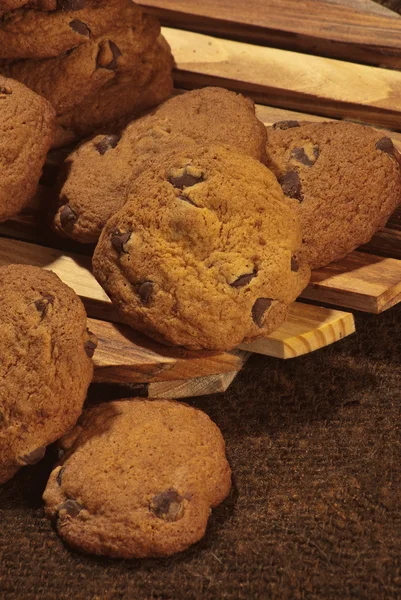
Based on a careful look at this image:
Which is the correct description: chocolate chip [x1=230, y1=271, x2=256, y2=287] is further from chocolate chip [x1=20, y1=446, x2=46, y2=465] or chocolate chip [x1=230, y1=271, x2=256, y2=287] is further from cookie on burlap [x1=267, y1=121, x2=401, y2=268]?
chocolate chip [x1=20, y1=446, x2=46, y2=465]

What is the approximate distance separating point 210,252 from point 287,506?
575mm

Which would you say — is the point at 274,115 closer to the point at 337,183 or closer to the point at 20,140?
the point at 337,183

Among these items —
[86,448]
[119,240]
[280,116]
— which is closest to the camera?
[86,448]

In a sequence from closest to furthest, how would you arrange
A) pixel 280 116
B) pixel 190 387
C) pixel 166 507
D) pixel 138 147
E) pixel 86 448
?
pixel 166 507 < pixel 86 448 < pixel 190 387 < pixel 138 147 < pixel 280 116

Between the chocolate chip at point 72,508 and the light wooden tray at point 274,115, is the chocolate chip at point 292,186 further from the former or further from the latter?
the chocolate chip at point 72,508

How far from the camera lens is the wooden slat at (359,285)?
2.00 meters

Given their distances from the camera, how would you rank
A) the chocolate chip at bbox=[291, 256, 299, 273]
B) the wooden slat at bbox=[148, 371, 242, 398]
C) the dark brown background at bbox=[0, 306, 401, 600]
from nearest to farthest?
the dark brown background at bbox=[0, 306, 401, 600]
the chocolate chip at bbox=[291, 256, 299, 273]
the wooden slat at bbox=[148, 371, 242, 398]

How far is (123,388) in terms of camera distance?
2.00 m

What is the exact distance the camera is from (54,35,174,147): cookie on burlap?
88.0 inches

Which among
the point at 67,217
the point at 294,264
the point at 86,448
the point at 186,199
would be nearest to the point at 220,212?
the point at 186,199

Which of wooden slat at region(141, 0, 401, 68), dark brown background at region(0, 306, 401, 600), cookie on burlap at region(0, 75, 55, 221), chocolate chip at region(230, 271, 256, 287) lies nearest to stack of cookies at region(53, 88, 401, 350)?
chocolate chip at region(230, 271, 256, 287)

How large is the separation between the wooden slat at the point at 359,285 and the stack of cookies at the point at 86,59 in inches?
27.6

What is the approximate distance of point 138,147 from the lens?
207 centimetres

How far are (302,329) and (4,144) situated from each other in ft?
2.75
